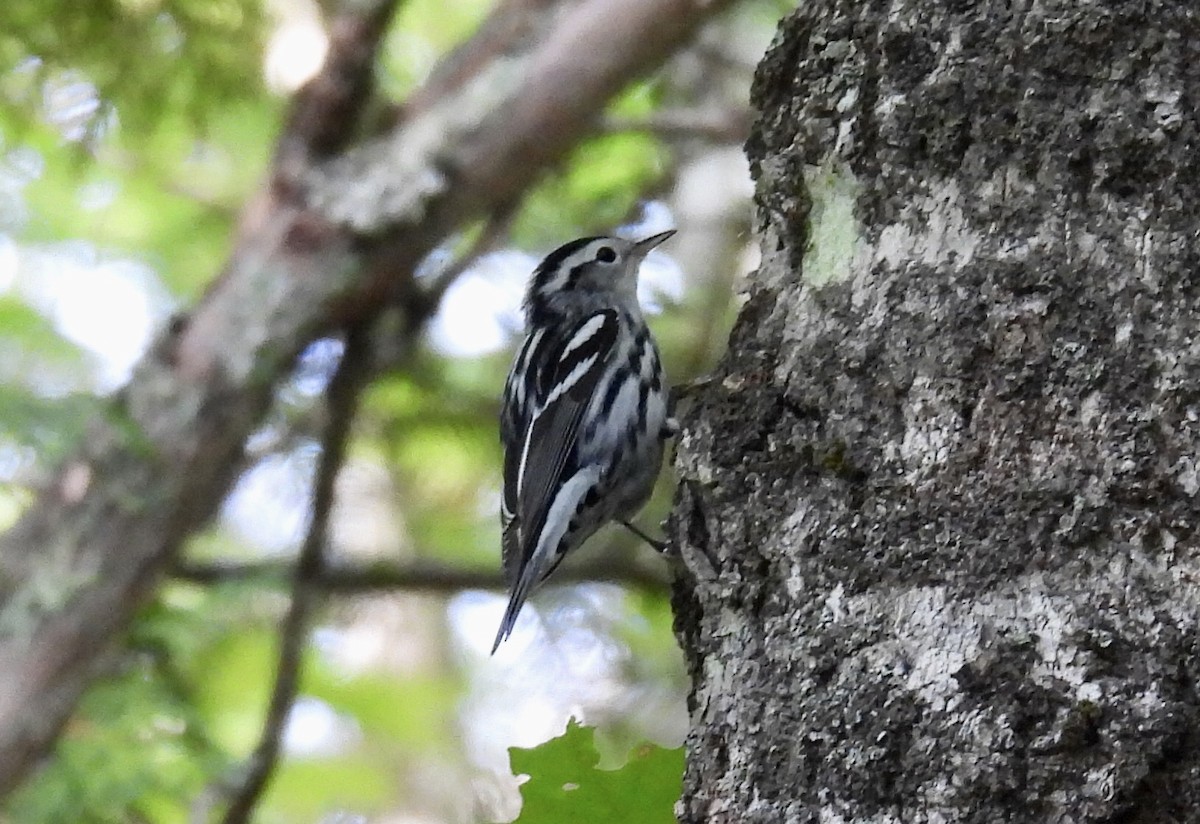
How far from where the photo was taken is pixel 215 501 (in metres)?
3.33

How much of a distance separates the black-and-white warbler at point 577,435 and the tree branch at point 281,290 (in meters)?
0.49

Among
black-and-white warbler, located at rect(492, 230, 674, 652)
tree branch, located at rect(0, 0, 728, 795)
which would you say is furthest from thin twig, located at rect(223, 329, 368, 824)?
black-and-white warbler, located at rect(492, 230, 674, 652)

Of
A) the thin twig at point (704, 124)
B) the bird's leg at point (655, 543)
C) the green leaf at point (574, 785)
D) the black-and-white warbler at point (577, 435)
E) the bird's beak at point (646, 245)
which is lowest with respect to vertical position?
the green leaf at point (574, 785)

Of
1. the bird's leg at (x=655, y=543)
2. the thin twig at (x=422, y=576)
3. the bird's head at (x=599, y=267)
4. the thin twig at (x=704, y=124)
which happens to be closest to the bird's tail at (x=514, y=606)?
the bird's leg at (x=655, y=543)

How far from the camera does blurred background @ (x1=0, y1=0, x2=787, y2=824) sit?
Result: 131 inches

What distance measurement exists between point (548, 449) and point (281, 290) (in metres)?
0.86

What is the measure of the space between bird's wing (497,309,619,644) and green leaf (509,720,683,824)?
1165 mm

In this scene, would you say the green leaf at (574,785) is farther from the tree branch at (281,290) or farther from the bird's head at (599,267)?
the bird's head at (599,267)

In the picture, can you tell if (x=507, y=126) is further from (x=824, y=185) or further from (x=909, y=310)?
(x=909, y=310)

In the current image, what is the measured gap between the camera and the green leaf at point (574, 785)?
1555 mm

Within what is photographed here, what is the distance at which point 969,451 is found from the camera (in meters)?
1.54

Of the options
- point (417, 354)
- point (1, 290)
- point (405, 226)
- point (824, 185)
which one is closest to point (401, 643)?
point (1, 290)

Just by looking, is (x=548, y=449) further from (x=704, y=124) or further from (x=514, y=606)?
(x=704, y=124)

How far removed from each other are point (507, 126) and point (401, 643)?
14.0 feet
